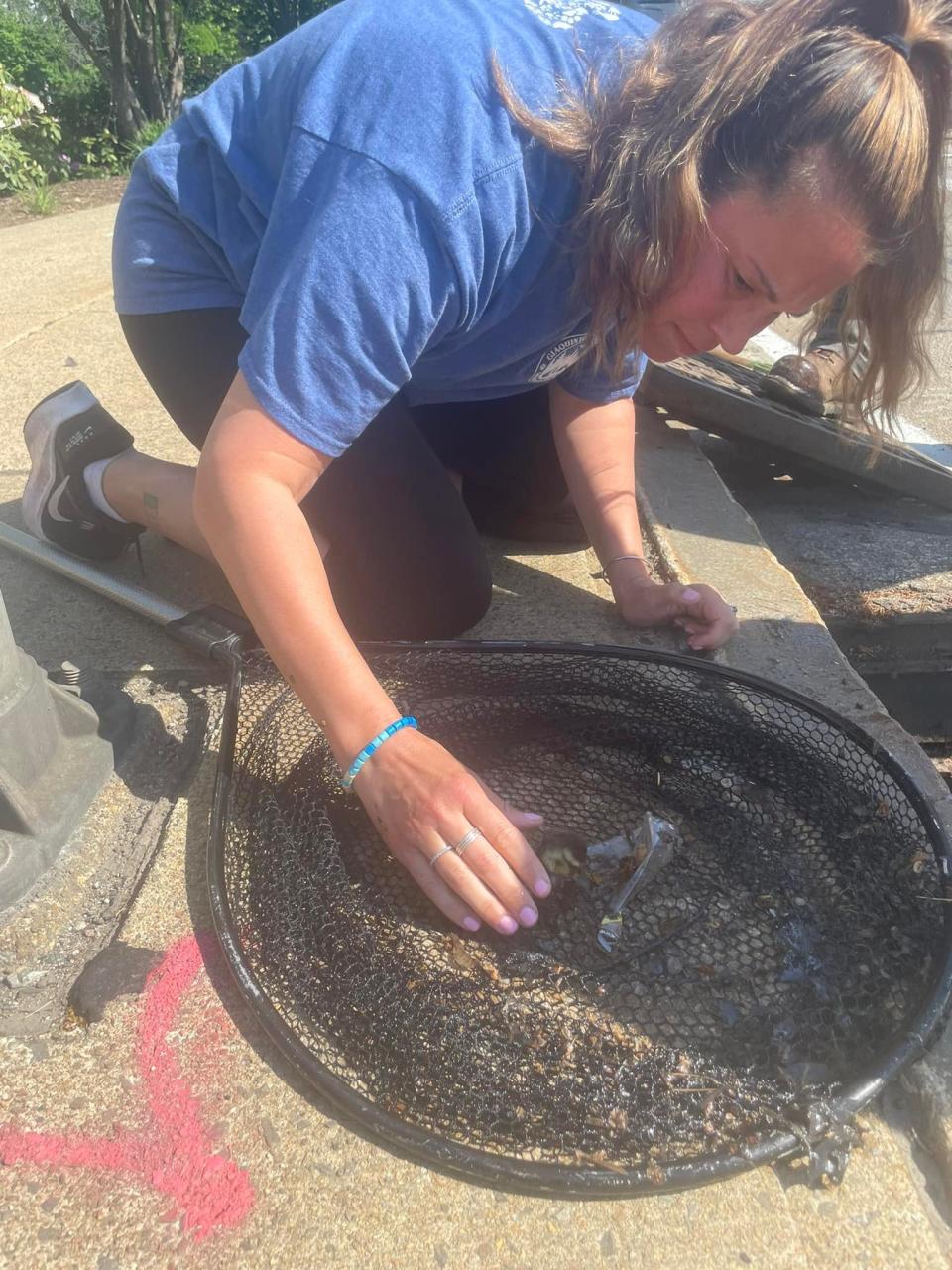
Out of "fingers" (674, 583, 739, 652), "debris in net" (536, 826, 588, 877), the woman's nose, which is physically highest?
the woman's nose

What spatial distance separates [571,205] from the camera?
1.46m

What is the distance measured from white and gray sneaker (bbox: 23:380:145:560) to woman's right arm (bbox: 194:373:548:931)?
1.04 metres

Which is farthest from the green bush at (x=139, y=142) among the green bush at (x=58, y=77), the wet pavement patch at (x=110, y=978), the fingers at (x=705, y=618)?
the wet pavement patch at (x=110, y=978)

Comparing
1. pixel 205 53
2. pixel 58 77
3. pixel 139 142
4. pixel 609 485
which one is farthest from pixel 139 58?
pixel 609 485

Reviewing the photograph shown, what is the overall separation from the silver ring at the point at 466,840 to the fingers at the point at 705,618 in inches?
35.7

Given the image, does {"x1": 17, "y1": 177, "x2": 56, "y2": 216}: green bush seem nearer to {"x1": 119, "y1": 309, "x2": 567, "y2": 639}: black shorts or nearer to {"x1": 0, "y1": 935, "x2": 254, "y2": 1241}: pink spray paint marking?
{"x1": 119, "y1": 309, "x2": 567, "y2": 639}: black shorts

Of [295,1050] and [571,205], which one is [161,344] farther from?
[295,1050]

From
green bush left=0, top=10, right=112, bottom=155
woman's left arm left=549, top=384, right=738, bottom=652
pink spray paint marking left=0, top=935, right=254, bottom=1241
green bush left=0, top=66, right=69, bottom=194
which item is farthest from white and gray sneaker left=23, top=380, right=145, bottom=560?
green bush left=0, top=10, right=112, bottom=155

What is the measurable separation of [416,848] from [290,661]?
0.32 meters

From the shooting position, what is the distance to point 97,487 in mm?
2295

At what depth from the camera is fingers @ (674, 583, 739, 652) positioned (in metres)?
2.02

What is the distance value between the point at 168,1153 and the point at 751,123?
59.5 inches

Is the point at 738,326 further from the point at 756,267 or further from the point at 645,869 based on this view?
the point at 645,869

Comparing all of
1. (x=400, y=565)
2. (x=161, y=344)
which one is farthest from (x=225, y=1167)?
(x=161, y=344)
